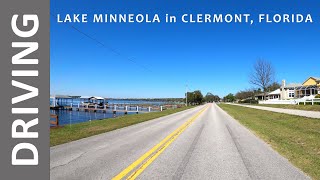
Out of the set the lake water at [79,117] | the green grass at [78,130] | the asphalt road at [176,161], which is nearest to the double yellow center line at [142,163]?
the asphalt road at [176,161]

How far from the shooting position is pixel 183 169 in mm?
7086

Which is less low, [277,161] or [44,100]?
[44,100]

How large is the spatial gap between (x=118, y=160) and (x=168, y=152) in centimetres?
192

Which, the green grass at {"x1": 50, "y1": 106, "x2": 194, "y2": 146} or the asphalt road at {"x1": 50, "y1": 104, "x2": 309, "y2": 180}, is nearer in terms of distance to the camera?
the asphalt road at {"x1": 50, "y1": 104, "x2": 309, "y2": 180}

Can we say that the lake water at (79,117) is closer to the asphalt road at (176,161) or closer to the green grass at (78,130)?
the green grass at (78,130)

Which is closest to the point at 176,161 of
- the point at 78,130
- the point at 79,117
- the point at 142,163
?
the point at 142,163

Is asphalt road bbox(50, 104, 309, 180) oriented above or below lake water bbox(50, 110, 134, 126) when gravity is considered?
above

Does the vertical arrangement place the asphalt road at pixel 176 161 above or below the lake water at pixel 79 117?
above

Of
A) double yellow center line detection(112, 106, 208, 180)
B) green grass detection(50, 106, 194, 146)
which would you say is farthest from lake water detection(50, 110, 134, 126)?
double yellow center line detection(112, 106, 208, 180)

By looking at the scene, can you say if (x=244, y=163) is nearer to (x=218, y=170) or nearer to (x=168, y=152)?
(x=218, y=170)

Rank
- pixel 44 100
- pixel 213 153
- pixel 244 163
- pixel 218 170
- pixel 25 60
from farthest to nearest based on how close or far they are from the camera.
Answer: pixel 44 100
pixel 25 60
pixel 213 153
pixel 244 163
pixel 218 170

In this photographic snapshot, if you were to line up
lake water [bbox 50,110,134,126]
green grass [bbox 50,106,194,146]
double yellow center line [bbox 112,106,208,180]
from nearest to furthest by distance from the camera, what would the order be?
1. double yellow center line [bbox 112,106,208,180]
2. green grass [bbox 50,106,194,146]
3. lake water [bbox 50,110,134,126]

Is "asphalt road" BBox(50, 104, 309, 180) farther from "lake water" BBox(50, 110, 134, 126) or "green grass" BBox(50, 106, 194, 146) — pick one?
"lake water" BBox(50, 110, 134, 126)

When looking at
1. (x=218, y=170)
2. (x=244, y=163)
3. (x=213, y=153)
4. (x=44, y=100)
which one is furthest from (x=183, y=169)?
(x=44, y=100)
